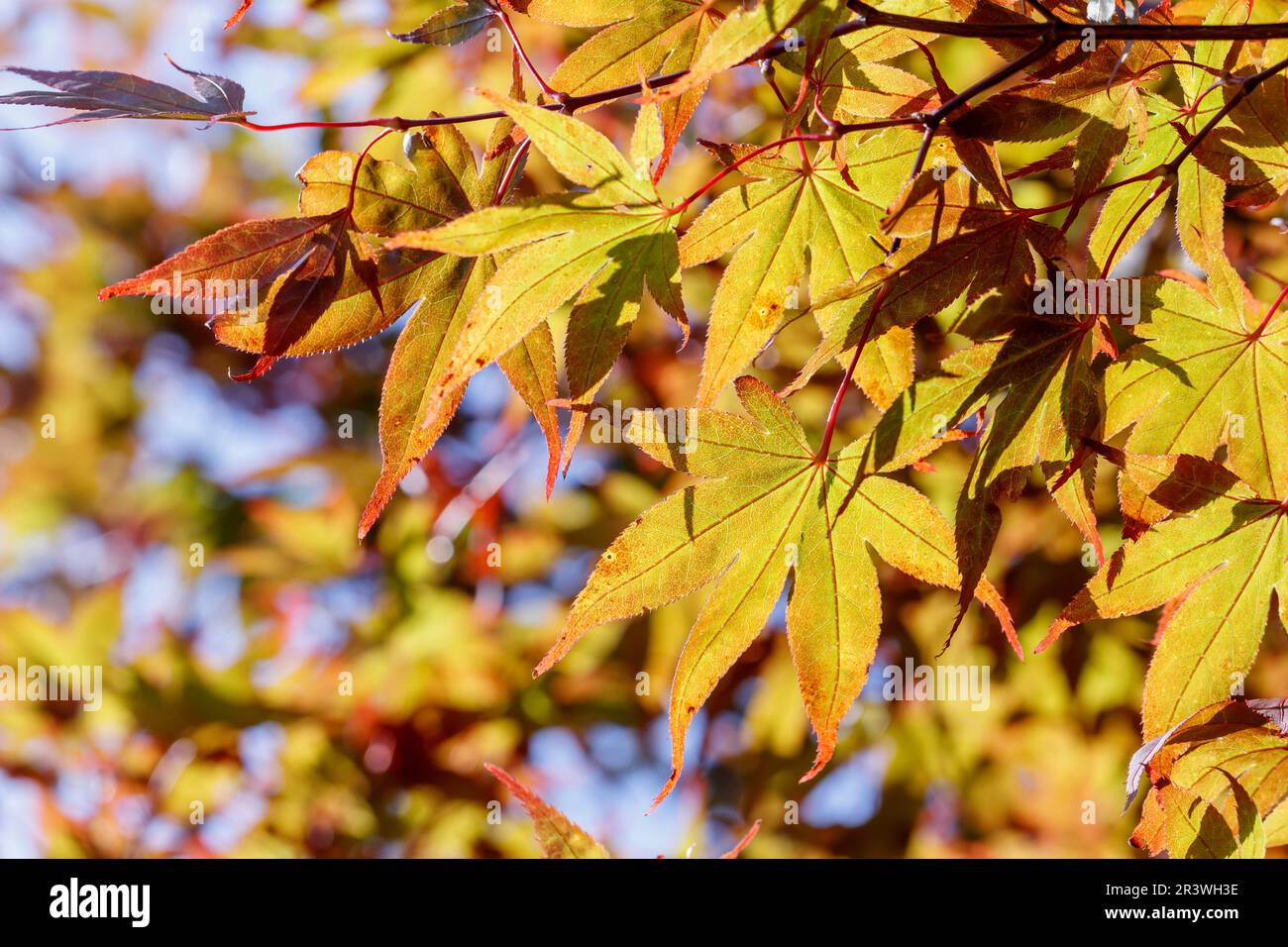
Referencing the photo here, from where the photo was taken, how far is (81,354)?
8.26 ft

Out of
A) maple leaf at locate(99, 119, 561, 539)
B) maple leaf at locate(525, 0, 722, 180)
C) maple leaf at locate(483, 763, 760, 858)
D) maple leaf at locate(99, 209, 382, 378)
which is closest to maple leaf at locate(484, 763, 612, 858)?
maple leaf at locate(483, 763, 760, 858)

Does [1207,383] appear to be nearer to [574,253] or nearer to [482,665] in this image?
[574,253]

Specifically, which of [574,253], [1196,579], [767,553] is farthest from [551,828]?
[1196,579]

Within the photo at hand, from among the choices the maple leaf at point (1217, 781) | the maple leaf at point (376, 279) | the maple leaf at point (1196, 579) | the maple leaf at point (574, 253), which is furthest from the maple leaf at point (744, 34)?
the maple leaf at point (1217, 781)

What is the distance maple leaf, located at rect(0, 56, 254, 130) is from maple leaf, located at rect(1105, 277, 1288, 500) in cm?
59

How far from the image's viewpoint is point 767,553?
656 mm

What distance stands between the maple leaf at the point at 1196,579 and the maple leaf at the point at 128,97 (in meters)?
0.59

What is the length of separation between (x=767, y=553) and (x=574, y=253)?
244 mm

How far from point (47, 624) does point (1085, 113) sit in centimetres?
233

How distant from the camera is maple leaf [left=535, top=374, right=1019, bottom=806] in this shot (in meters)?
0.60

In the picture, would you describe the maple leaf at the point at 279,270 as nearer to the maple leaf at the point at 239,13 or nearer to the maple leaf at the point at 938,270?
the maple leaf at the point at 239,13

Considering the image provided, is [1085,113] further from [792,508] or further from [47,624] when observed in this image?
[47,624]
